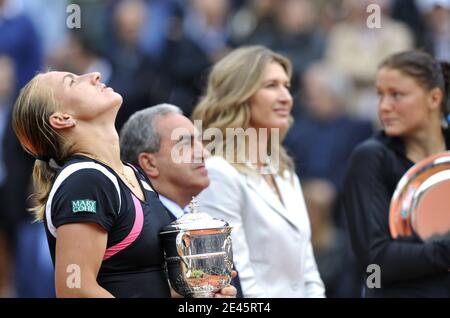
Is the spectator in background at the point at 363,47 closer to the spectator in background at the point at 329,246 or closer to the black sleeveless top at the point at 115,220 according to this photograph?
the spectator in background at the point at 329,246

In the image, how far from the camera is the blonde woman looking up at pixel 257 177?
16.9 ft

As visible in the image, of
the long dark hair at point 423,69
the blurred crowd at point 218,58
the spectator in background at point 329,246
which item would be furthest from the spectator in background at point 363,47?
the long dark hair at point 423,69

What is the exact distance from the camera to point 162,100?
28.8 ft

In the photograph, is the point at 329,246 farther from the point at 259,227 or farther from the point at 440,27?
the point at 259,227

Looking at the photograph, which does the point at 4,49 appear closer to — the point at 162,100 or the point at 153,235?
the point at 162,100

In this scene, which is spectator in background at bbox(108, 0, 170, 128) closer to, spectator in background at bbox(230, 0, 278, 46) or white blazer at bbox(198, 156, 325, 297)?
spectator in background at bbox(230, 0, 278, 46)

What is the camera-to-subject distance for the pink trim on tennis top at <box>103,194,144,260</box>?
392cm

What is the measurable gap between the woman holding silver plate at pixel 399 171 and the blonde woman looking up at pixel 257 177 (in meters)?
0.31

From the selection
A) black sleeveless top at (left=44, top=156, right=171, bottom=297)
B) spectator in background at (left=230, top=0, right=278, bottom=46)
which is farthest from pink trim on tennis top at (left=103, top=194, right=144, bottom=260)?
spectator in background at (left=230, top=0, right=278, bottom=46)

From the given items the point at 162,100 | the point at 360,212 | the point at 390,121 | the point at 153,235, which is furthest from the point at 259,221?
the point at 162,100

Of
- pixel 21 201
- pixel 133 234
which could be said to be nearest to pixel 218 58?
pixel 21 201

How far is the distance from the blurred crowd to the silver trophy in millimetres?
3809

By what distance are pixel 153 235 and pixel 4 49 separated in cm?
550

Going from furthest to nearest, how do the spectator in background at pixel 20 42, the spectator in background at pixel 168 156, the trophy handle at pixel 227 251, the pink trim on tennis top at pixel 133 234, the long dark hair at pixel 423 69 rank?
the spectator in background at pixel 20 42 < the long dark hair at pixel 423 69 < the spectator in background at pixel 168 156 < the trophy handle at pixel 227 251 < the pink trim on tennis top at pixel 133 234
